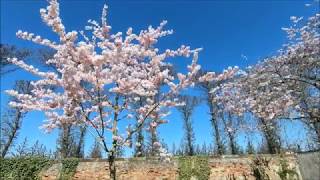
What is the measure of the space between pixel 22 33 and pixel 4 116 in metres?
17.6

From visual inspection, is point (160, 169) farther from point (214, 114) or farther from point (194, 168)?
point (214, 114)

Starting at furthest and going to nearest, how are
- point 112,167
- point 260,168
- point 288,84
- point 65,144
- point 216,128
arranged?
point 216,128, point 65,144, point 260,168, point 288,84, point 112,167

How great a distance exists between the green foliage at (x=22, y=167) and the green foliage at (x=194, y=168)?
17.4 ft

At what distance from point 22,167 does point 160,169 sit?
5.35 meters

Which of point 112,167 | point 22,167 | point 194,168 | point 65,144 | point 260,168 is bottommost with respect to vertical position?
point 260,168

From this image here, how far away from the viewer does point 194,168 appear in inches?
509

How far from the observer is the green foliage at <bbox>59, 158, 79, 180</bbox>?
11664 millimetres

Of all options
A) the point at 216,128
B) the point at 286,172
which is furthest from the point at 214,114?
the point at 286,172

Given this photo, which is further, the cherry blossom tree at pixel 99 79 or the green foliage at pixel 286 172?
the green foliage at pixel 286 172

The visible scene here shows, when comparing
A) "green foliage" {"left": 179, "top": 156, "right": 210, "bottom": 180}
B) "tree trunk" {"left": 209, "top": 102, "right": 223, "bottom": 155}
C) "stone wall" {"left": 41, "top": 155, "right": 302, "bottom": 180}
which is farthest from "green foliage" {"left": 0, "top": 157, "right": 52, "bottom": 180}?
"tree trunk" {"left": 209, "top": 102, "right": 223, "bottom": 155}

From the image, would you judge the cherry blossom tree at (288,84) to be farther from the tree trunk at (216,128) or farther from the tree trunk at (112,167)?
the tree trunk at (216,128)

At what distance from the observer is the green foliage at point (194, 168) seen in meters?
12.8

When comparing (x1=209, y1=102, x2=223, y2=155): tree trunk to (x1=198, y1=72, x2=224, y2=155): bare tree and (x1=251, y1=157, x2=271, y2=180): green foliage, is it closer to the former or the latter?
(x1=198, y1=72, x2=224, y2=155): bare tree

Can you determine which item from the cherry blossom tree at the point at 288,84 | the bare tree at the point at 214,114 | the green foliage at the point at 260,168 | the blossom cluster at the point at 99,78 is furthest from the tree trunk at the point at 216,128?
the blossom cluster at the point at 99,78
